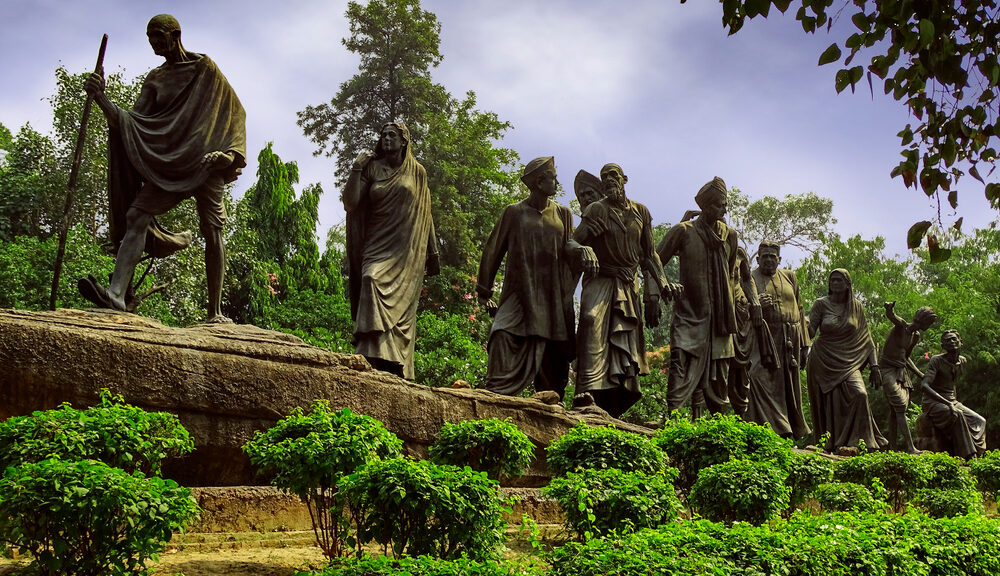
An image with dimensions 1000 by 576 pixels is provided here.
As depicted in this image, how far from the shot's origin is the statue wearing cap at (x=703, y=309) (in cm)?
1167

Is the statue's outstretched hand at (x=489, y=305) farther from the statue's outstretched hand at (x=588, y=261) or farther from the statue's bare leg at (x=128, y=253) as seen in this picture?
the statue's bare leg at (x=128, y=253)

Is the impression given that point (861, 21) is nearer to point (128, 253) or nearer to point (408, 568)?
point (408, 568)

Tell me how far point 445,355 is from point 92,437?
1373cm

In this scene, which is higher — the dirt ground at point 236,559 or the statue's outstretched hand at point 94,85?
the statue's outstretched hand at point 94,85

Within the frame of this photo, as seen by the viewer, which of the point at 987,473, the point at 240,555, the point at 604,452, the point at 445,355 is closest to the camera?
the point at 240,555

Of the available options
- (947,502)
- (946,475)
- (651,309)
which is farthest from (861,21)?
(946,475)

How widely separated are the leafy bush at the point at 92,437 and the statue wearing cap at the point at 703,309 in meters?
7.08

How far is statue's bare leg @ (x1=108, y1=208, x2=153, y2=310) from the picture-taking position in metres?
7.79

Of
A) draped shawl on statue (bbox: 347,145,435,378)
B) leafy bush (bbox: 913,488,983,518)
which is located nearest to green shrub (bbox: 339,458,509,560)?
draped shawl on statue (bbox: 347,145,435,378)

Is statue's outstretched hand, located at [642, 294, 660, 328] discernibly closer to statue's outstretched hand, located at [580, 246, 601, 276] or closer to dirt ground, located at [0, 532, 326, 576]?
statue's outstretched hand, located at [580, 246, 601, 276]

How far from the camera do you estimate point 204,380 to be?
6934 millimetres

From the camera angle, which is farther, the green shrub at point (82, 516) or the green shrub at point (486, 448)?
the green shrub at point (486, 448)

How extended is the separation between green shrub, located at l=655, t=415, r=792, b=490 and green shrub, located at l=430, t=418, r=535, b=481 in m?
1.60

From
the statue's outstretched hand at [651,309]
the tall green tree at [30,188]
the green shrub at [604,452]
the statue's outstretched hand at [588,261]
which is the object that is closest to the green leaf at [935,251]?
the green shrub at [604,452]
